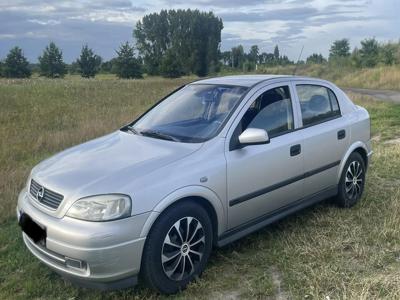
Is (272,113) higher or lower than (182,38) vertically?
lower

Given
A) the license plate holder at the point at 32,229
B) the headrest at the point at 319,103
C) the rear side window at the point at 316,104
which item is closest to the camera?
the license plate holder at the point at 32,229

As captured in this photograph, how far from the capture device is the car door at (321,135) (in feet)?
15.2

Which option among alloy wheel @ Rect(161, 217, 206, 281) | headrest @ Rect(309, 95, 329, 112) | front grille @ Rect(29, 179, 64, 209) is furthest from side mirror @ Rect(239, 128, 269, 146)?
front grille @ Rect(29, 179, 64, 209)

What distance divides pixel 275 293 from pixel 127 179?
4.78 feet

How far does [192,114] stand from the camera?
4.38 m

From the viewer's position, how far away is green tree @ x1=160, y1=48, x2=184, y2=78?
76.8 meters

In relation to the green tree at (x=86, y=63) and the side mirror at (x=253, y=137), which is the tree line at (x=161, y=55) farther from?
the side mirror at (x=253, y=137)

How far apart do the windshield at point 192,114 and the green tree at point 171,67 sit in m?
72.8

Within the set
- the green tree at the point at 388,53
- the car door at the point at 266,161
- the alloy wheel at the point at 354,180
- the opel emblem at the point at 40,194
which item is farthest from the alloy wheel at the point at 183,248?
the green tree at the point at 388,53

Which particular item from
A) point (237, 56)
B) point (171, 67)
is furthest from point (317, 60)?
point (171, 67)

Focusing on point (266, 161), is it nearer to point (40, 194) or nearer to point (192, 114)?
point (192, 114)

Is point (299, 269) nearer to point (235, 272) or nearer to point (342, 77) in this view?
point (235, 272)

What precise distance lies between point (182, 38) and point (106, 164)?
8185cm

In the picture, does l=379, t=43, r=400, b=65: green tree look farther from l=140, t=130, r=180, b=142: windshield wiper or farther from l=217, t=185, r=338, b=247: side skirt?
l=140, t=130, r=180, b=142: windshield wiper
